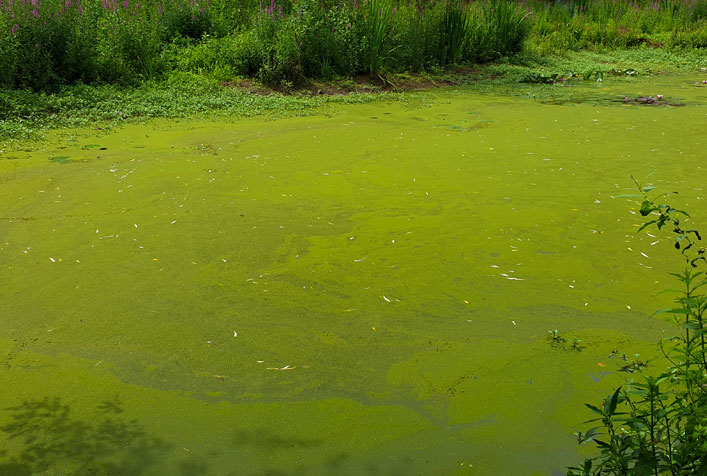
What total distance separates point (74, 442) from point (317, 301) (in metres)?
1.22

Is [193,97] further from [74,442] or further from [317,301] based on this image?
[74,442]

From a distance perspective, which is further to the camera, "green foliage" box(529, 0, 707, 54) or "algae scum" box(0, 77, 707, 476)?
"green foliage" box(529, 0, 707, 54)

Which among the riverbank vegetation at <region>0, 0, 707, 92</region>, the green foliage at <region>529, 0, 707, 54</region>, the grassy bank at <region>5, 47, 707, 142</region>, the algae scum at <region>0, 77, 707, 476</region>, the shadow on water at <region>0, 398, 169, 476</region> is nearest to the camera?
the shadow on water at <region>0, 398, 169, 476</region>

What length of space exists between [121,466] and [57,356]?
0.78m

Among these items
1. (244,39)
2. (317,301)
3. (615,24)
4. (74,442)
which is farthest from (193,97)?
(615,24)

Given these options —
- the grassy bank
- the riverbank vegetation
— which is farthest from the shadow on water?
the riverbank vegetation

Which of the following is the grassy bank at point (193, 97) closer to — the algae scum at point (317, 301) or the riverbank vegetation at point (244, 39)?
the riverbank vegetation at point (244, 39)

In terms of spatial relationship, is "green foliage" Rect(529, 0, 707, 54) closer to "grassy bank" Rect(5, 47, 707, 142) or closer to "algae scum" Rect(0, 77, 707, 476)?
"grassy bank" Rect(5, 47, 707, 142)

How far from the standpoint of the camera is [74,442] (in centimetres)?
204

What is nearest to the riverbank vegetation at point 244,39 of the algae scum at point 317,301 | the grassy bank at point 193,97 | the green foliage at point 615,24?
the grassy bank at point 193,97

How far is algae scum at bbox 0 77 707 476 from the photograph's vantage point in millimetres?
2086

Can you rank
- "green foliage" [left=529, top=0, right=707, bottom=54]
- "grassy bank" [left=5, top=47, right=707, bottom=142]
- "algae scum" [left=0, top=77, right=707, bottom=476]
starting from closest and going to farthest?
"algae scum" [left=0, top=77, right=707, bottom=476] → "grassy bank" [left=5, top=47, right=707, bottom=142] → "green foliage" [left=529, top=0, right=707, bottom=54]

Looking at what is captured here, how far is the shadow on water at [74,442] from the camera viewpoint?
6.35ft

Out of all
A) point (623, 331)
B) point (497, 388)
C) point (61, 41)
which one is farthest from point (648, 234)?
point (61, 41)
